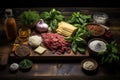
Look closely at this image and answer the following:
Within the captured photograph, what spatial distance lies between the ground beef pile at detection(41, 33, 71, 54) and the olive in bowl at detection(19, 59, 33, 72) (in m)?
0.38

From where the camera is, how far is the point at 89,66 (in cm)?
322

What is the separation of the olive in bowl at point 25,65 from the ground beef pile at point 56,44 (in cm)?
38

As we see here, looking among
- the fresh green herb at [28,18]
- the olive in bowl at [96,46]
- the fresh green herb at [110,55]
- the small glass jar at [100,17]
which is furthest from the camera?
the small glass jar at [100,17]

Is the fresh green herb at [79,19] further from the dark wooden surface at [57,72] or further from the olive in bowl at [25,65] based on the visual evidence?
the olive in bowl at [25,65]

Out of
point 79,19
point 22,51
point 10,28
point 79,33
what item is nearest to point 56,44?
point 79,33

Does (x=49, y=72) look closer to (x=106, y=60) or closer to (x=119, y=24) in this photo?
(x=106, y=60)

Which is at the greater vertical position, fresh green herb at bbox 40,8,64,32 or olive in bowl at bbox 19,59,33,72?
fresh green herb at bbox 40,8,64,32

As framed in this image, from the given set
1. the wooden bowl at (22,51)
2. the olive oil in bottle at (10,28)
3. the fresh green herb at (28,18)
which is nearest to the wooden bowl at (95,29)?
the fresh green herb at (28,18)

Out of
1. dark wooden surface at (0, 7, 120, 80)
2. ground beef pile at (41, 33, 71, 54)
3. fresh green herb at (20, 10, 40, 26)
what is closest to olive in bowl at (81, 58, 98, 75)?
dark wooden surface at (0, 7, 120, 80)

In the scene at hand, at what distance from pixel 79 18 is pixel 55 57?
2.64 ft

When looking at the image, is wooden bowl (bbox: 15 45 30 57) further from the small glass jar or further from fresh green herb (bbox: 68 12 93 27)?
the small glass jar

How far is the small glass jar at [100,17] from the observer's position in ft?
12.6

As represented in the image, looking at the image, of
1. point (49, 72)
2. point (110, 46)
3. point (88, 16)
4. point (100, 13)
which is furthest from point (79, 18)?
point (49, 72)

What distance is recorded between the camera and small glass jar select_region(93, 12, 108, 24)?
3.83 m
